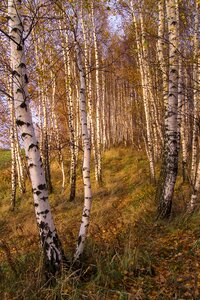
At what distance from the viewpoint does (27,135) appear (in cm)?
395

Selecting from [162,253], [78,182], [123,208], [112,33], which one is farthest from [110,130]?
[162,253]

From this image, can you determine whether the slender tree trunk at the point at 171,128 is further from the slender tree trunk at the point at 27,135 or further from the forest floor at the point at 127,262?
the slender tree trunk at the point at 27,135

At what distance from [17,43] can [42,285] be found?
3668 millimetres

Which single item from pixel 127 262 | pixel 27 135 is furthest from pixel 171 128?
pixel 27 135

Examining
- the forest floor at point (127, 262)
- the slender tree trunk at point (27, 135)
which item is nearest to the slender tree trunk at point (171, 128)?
the forest floor at point (127, 262)

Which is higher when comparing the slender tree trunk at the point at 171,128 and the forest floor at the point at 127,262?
the slender tree trunk at the point at 171,128

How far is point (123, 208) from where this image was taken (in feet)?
26.8

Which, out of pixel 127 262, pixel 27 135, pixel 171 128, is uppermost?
pixel 171 128

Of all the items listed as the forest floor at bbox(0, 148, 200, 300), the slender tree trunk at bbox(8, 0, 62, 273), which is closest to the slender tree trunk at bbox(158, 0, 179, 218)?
the forest floor at bbox(0, 148, 200, 300)

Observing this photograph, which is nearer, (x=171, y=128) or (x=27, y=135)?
(x=27, y=135)

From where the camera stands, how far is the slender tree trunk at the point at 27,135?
393 cm

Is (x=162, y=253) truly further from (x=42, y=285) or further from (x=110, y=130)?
(x=110, y=130)

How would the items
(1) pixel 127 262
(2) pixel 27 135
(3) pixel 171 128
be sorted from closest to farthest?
(2) pixel 27 135 < (1) pixel 127 262 < (3) pixel 171 128

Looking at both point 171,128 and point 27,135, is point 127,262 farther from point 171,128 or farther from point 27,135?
point 171,128
